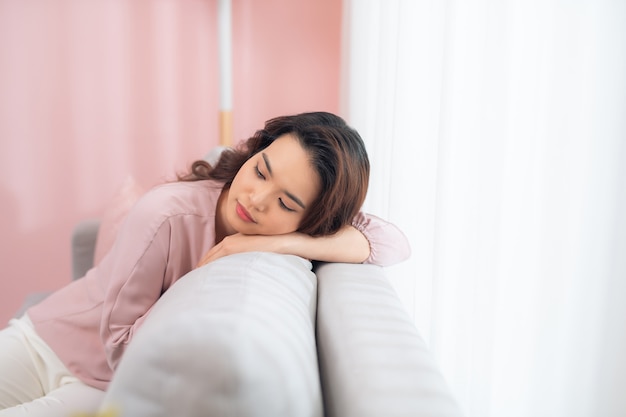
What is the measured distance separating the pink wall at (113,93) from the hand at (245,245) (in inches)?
50.3

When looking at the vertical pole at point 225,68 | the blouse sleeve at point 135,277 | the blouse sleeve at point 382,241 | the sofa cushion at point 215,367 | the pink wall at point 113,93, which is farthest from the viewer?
the pink wall at point 113,93

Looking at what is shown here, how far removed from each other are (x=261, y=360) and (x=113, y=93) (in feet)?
6.92

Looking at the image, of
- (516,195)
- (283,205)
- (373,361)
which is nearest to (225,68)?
(283,205)

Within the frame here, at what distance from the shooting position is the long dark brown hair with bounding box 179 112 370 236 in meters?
1.19

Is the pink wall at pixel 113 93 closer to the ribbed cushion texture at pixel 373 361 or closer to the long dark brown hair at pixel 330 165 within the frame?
the long dark brown hair at pixel 330 165

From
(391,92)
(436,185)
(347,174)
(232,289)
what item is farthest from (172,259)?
(391,92)

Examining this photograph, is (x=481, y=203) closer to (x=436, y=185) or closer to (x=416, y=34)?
(x=436, y=185)

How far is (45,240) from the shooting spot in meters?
2.47

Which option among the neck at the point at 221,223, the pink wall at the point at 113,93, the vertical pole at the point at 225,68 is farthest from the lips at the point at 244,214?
the pink wall at the point at 113,93

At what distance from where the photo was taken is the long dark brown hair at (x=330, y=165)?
1.19m

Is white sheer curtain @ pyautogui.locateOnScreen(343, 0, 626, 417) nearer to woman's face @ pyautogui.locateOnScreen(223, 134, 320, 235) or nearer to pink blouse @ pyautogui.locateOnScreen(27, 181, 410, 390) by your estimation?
pink blouse @ pyautogui.locateOnScreen(27, 181, 410, 390)

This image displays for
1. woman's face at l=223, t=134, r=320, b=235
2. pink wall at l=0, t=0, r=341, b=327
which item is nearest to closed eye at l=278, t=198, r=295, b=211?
woman's face at l=223, t=134, r=320, b=235

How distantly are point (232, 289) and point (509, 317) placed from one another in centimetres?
90

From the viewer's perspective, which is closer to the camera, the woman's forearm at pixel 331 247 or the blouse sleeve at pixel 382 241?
the woman's forearm at pixel 331 247
